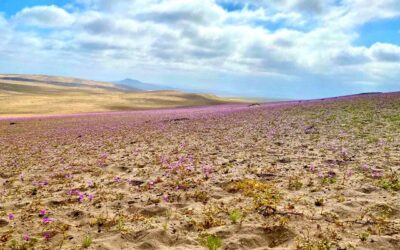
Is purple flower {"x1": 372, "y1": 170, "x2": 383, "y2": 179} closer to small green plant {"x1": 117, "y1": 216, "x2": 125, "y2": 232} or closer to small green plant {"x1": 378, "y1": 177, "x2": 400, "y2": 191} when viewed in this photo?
small green plant {"x1": 378, "y1": 177, "x2": 400, "y2": 191}

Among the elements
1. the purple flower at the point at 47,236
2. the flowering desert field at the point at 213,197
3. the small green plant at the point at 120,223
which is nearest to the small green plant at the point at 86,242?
the flowering desert field at the point at 213,197

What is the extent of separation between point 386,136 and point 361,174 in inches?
325

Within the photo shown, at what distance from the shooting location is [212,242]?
278 inches

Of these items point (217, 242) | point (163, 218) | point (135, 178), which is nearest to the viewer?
point (217, 242)

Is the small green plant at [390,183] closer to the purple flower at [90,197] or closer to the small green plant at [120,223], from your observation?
A: the small green plant at [120,223]

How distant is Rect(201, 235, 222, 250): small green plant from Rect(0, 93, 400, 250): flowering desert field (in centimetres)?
2

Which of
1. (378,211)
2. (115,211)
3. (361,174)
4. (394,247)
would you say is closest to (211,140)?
(361,174)

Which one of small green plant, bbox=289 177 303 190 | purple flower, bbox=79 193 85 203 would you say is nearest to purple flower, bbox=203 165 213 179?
small green plant, bbox=289 177 303 190

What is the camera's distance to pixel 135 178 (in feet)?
42.7

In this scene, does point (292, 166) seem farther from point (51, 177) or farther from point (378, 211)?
point (51, 177)

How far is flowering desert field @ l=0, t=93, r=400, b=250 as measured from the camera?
7406 mm

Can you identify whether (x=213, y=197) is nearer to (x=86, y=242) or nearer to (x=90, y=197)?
(x=90, y=197)

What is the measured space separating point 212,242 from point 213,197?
307 cm

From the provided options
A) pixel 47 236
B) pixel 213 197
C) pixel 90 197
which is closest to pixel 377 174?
pixel 213 197
